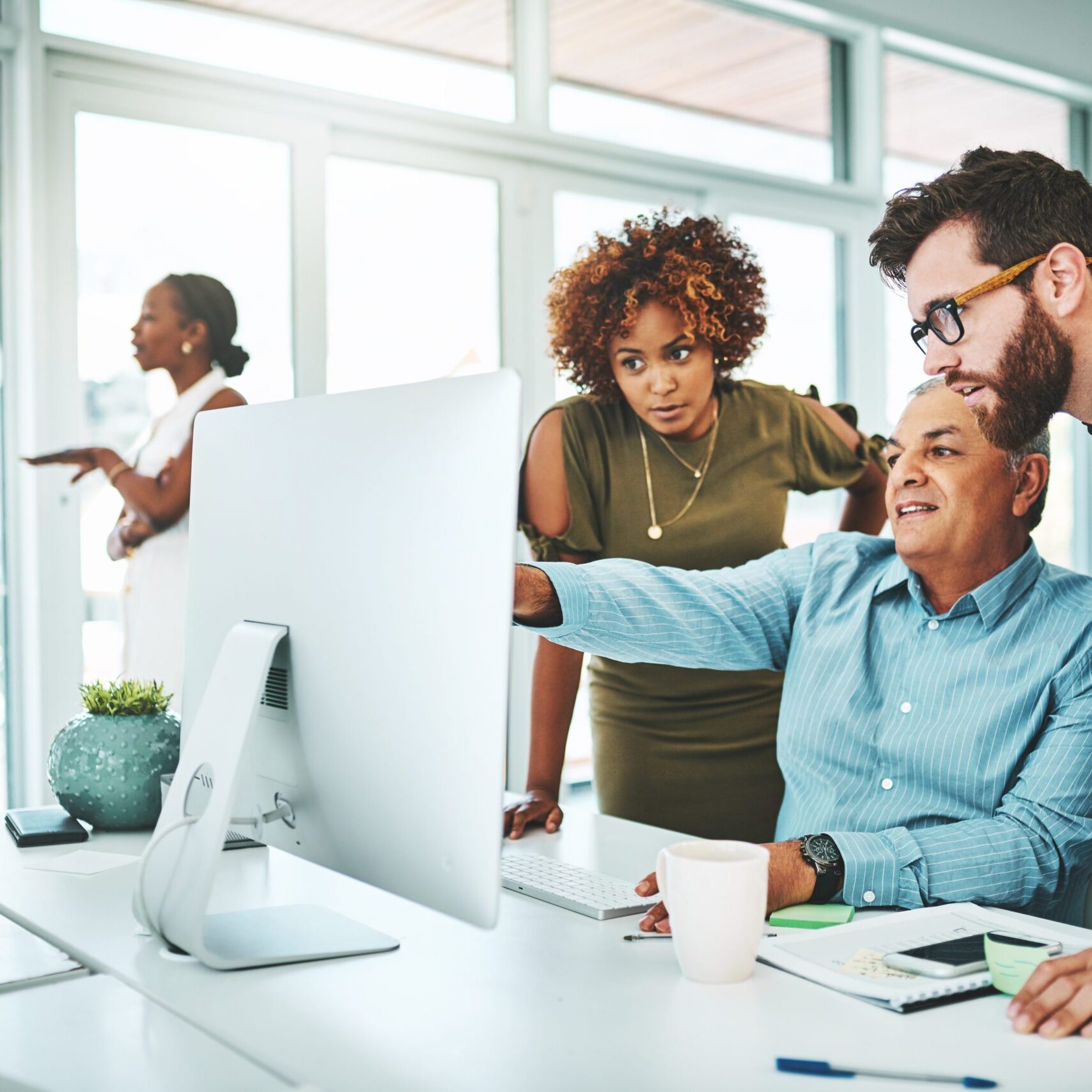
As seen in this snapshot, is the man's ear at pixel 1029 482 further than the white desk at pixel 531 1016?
Yes

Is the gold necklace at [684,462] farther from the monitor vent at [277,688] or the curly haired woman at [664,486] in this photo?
the monitor vent at [277,688]

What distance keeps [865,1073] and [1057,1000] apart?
188mm

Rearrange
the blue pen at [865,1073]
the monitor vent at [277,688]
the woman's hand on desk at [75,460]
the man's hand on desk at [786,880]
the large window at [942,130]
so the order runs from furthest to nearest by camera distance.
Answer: the large window at [942,130]
the woman's hand on desk at [75,460]
the man's hand on desk at [786,880]
the monitor vent at [277,688]
the blue pen at [865,1073]

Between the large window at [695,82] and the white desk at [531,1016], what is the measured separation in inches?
122

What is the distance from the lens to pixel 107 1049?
0.87 meters

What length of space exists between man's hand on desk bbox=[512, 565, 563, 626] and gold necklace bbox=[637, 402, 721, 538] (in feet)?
2.09

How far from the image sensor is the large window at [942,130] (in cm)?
451

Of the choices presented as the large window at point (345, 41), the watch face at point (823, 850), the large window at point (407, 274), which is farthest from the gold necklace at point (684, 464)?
the large window at point (345, 41)

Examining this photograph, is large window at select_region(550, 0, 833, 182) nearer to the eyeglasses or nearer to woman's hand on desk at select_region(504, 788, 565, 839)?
the eyeglasses

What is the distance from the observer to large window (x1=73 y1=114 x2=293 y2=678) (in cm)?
296

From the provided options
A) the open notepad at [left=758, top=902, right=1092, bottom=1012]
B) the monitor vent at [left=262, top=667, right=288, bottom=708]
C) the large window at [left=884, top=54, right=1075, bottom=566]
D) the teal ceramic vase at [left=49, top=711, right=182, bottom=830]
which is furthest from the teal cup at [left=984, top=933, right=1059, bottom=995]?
the large window at [left=884, top=54, right=1075, bottom=566]

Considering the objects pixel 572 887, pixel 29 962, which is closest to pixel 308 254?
pixel 572 887

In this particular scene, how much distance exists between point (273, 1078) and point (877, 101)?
167 inches

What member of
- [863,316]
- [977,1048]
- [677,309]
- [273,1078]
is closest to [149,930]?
[273,1078]
